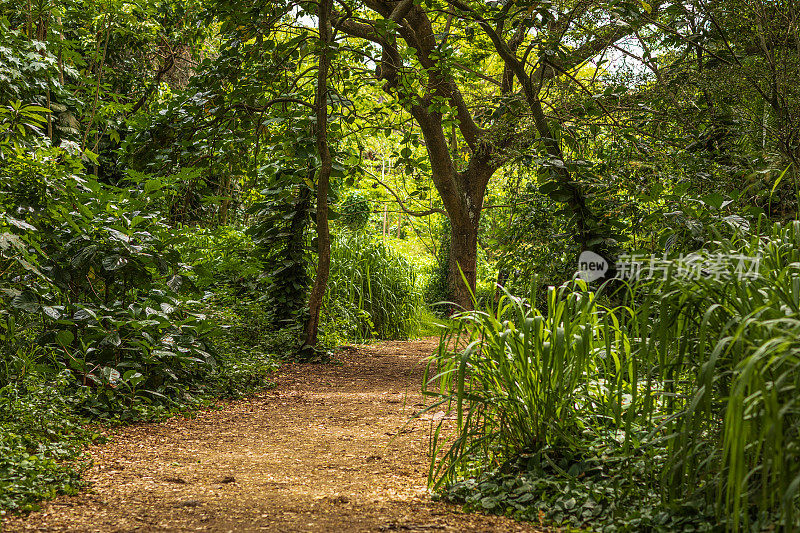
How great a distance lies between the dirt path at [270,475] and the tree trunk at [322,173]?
1455 mm

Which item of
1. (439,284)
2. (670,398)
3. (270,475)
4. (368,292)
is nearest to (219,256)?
(368,292)

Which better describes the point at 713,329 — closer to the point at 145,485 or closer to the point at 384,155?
the point at 145,485

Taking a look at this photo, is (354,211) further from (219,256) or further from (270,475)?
(270,475)

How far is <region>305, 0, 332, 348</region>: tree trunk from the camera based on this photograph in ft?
16.2

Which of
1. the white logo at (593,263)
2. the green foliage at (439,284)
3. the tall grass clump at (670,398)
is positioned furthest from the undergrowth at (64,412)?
the green foliage at (439,284)

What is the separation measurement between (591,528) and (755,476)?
0.47 metres

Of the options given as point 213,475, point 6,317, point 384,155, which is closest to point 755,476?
point 213,475

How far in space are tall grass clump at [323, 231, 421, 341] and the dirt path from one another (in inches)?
122

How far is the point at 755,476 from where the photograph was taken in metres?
1.68

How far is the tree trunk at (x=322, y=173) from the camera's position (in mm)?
4938

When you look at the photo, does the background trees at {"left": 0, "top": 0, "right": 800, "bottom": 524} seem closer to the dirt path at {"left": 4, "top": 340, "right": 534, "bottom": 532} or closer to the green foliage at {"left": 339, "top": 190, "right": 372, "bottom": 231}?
the dirt path at {"left": 4, "top": 340, "right": 534, "bottom": 532}

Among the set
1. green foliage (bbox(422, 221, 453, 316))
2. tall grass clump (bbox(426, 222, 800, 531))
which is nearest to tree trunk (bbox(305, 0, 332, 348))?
tall grass clump (bbox(426, 222, 800, 531))

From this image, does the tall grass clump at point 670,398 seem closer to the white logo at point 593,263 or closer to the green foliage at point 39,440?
the green foliage at point 39,440

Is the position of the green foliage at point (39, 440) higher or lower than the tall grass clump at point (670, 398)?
lower
